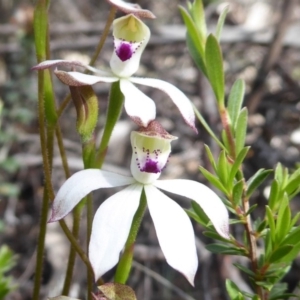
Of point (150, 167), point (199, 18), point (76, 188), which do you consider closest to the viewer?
point (76, 188)

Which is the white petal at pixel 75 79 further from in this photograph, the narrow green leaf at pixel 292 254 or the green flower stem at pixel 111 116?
the narrow green leaf at pixel 292 254

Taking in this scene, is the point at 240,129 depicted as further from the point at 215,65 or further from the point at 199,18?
the point at 199,18

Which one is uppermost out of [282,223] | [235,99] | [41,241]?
[235,99]

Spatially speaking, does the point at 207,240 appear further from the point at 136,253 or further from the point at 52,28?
the point at 52,28

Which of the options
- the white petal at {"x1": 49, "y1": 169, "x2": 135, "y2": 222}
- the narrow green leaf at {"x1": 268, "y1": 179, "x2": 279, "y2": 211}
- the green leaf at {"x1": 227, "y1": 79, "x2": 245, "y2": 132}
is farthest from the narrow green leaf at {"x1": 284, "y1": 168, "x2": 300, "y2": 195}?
the white petal at {"x1": 49, "y1": 169, "x2": 135, "y2": 222}

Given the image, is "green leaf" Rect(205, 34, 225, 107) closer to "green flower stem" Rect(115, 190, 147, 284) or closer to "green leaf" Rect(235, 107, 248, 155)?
"green leaf" Rect(235, 107, 248, 155)

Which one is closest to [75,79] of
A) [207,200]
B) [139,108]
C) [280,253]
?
[139,108]

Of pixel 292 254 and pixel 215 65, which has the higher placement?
pixel 215 65
